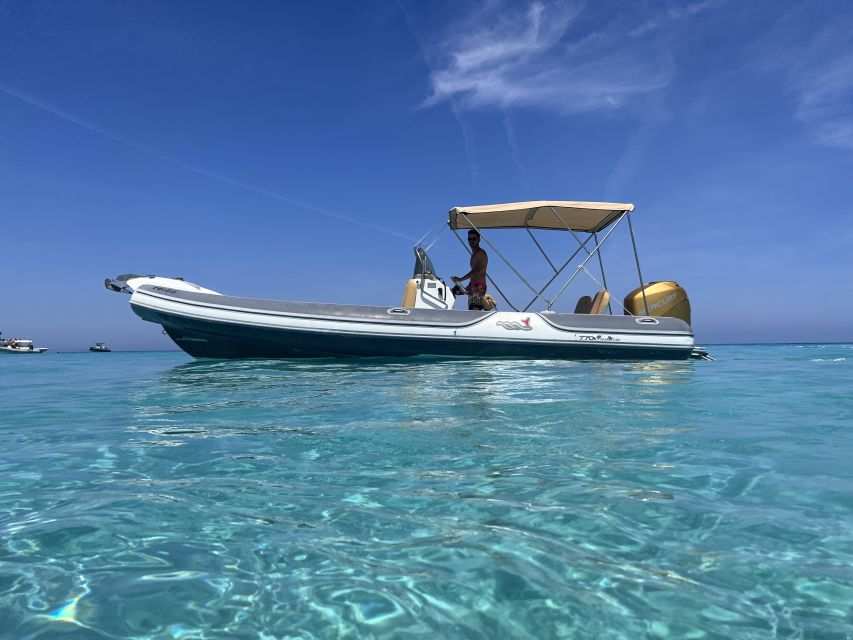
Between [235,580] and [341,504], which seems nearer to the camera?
[235,580]

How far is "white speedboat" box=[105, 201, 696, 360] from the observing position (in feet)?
32.4

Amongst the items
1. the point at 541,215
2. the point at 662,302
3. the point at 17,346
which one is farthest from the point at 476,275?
the point at 17,346

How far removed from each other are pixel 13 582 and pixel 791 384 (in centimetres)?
807

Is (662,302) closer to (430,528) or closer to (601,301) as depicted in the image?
(601,301)

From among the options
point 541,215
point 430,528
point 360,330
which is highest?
point 541,215

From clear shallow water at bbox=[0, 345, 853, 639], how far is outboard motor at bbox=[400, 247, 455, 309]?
22.8 feet

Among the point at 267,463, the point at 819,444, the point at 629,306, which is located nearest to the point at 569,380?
the point at 819,444

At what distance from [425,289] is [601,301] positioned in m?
3.77

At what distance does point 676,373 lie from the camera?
26.7 ft

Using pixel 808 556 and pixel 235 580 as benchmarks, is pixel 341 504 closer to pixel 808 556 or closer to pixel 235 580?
pixel 235 580

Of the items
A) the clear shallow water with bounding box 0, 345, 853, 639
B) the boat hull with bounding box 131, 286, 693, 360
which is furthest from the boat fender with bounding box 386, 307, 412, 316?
the clear shallow water with bounding box 0, 345, 853, 639

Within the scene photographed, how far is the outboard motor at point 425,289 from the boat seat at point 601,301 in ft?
10.0

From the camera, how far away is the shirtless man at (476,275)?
34.8ft

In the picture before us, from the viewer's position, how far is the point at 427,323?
9.98m
